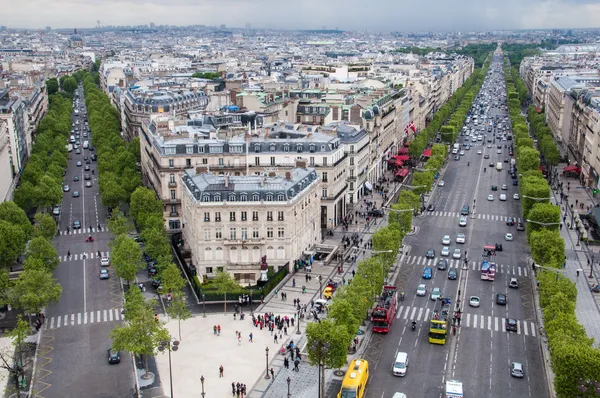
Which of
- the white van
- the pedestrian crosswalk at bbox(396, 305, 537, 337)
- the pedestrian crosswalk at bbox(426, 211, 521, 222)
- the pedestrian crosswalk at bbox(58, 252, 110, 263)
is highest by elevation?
the white van

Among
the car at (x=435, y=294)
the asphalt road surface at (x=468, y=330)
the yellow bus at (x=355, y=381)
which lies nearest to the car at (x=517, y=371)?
the asphalt road surface at (x=468, y=330)

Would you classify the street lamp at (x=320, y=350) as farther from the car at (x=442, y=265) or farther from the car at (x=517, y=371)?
the car at (x=442, y=265)

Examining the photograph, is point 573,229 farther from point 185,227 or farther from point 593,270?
point 185,227

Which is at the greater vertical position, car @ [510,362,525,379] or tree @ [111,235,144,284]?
tree @ [111,235,144,284]

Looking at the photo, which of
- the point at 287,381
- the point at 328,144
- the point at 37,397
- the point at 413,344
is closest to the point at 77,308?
the point at 37,397

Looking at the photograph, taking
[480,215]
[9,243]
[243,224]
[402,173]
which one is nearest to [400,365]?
[243,224]

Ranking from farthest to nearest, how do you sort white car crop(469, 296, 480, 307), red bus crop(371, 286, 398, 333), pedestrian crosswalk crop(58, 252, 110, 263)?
1. pedestrian crosswalk crop(58, 252, 110, 263)
2. white car crop(469, 296, 480, 307)
3. red bus crop(371, 286, 398, 333)

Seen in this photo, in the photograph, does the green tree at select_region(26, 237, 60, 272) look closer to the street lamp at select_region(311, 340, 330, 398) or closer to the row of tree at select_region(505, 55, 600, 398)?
the street lamp at select_region(311, 340, 330, 398)

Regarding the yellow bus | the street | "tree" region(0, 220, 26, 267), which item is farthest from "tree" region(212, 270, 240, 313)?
"tree" region(0, 220, 26, 267)
